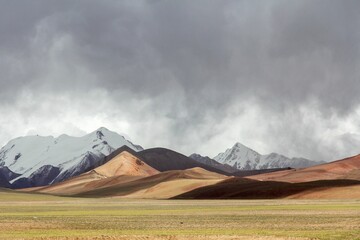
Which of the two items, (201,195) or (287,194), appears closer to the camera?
(287,194)

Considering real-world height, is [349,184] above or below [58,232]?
above

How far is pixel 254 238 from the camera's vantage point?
46.4 m

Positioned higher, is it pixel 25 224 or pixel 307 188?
pixel 307 188


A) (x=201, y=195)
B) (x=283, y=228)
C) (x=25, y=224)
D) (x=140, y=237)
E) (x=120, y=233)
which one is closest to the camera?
(x=140, y=237)

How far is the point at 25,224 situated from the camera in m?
64.5

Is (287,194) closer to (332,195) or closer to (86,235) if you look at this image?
(332,195)

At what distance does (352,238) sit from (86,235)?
71.2 ft

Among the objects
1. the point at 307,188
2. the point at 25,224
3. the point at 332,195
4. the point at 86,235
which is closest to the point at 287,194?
the point at 307,188

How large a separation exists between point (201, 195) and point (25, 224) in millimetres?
137283

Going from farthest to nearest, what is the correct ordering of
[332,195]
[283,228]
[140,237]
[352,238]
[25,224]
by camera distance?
[332,195]
[25,224]
[283,228]
[140,237]
[352,238]

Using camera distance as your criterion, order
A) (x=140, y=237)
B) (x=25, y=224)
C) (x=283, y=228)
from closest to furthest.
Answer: (x=140, y=237), (x=283, y=228), (x=25, y=224)

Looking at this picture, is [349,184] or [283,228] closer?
[283,228]

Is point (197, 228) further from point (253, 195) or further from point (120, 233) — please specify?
point (253, 195)

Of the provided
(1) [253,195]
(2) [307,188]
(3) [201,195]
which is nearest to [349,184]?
(2) [307,188]
